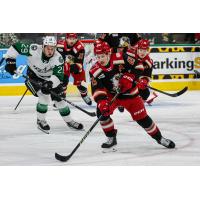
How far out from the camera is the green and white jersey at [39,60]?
16.4 ft

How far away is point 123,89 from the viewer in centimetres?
434

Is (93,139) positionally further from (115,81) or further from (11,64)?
(11,64)

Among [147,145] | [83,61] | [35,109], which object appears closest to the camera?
[147,145]

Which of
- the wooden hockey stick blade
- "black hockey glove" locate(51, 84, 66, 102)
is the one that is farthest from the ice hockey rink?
"black hockey glove" locate(51, 84, 66, 102)

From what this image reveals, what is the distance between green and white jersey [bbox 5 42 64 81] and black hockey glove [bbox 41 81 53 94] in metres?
0.05

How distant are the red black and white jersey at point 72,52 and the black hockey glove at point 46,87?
1.00 ft

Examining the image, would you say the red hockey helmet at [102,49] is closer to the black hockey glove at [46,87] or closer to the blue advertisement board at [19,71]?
the black hockey glove at [46,87]

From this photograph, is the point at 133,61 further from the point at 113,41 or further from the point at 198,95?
the point at 198,95

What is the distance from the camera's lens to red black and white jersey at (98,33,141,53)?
15.9 feet

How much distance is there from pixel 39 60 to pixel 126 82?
108 centimetres

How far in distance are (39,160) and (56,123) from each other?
3.37 ft

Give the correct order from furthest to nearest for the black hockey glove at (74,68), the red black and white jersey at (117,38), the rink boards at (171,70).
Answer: the rink boards at (171,70), the black hockey glove at (74,68), the red black and white jersey at (117,38)

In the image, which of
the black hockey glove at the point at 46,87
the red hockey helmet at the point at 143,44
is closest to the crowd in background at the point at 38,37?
the red hockey helmet at the point at 143,44

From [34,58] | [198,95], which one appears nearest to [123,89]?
[34,58]
